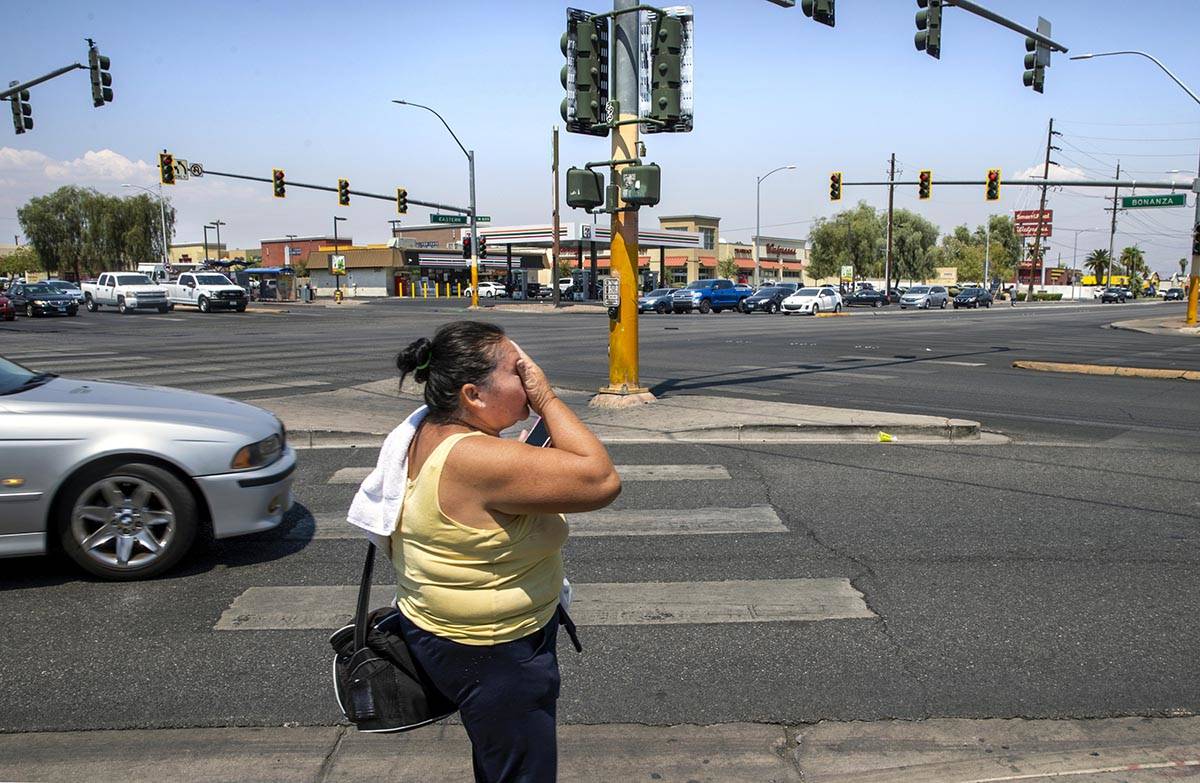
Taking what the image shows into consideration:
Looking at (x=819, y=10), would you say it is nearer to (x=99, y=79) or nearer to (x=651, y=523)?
(x=651, y=523)

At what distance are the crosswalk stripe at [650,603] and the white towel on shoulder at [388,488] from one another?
245 cm

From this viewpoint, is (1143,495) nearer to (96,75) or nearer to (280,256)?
(96,75)

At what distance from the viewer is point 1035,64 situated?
1712cm

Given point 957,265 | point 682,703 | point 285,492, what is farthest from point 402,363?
point 957,265

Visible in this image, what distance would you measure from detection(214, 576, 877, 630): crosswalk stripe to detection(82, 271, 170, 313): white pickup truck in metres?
42.9

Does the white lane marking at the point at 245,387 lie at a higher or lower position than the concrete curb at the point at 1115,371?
higher

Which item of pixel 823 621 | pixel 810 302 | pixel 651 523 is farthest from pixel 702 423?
pixel 810 302

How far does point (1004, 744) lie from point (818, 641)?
105 centimetres

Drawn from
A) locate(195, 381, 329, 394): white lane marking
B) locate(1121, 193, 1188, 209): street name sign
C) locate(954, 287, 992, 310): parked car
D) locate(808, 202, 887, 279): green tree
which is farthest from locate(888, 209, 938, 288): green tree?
locate(195, 381, 329, 394): white lane marking

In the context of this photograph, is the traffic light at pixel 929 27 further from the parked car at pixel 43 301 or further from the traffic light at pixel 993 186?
the parked car at pixel 43 301

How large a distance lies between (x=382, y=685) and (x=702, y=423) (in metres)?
8.12

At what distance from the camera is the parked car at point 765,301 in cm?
5038

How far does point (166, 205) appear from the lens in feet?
302

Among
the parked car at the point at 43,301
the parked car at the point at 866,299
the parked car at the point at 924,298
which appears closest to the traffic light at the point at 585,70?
the parked car at the point at 43,301
